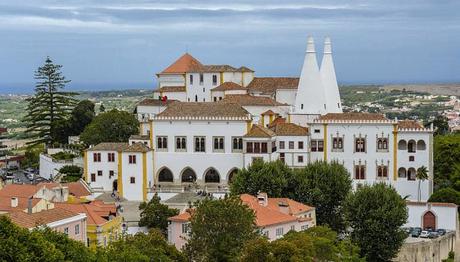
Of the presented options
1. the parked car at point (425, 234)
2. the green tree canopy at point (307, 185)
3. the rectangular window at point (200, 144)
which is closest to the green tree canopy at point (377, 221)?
the green tree canopy at point (307, 185)

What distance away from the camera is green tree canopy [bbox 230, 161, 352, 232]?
49250mm

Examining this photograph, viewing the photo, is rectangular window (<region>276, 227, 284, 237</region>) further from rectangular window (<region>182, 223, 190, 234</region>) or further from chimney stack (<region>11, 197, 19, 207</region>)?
chimney stack (<region>11, 197, 19, 207</region>)

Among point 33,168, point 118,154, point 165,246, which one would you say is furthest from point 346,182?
point 33,168

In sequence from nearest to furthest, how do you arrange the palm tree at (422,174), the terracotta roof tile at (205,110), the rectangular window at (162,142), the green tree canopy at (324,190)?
1. the green tree canopy at (324,190)
2. the palm tree at (422,174)
3. the terracotta roof tile at (205,110)
4. the rectangular window at (162,142)

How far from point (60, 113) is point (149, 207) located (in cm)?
3344

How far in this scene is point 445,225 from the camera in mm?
50344

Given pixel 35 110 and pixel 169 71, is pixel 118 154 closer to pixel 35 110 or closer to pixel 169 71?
pixel 169 71

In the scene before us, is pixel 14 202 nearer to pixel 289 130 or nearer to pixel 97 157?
pixel 97 157

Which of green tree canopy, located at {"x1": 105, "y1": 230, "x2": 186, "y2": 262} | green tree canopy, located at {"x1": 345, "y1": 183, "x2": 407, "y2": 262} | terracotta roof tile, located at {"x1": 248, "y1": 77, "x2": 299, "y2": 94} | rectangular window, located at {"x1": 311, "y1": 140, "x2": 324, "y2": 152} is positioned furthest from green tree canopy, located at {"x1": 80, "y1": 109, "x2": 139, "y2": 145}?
green tree canopy, located at {"x1": 105, "y1": 230, "x2": 186, "y2": 262}

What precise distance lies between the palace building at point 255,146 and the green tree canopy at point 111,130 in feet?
21.4

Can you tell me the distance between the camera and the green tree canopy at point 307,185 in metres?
49.2

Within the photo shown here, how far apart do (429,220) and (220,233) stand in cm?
1877

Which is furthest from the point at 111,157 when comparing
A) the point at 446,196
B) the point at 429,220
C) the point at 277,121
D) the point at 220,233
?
the point at 220,233

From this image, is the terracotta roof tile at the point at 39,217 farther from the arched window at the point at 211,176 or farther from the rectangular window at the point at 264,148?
the arched window at the point at 211,176
